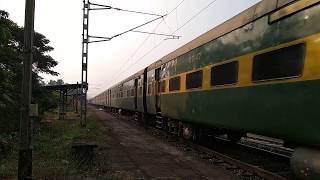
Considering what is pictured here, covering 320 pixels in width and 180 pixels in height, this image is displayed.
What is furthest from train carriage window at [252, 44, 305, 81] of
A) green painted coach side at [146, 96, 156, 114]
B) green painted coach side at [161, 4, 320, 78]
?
green painted coach side at [146, 96, 156, 114]

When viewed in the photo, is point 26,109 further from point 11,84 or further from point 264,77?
point 11,84

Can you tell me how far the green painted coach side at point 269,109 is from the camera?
6.97m

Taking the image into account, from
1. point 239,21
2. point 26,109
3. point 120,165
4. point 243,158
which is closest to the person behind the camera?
point 26,109

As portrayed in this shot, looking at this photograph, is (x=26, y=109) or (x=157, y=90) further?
(x=157, y=90)

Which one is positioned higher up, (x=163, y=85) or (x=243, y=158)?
(x=163, y=85)

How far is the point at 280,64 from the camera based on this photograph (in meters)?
7.95

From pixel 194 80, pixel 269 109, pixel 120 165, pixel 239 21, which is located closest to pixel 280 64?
pixel 269 109

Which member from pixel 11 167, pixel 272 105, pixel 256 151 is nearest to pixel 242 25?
pixel 272 105

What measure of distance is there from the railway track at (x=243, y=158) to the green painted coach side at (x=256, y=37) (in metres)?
2.53

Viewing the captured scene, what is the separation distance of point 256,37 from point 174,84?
24.5 ft

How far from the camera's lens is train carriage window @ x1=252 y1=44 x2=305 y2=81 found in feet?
24.2

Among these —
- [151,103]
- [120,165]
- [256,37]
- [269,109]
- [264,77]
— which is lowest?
[120,165]

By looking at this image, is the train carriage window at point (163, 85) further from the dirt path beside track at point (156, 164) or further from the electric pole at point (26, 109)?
the electric pole at point (26, 109)

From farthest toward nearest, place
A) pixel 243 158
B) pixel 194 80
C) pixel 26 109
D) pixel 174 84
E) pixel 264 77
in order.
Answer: pixel 174 84, pixel 194 80, pixel 243 158, pixel 264 77, pixel 26 109
